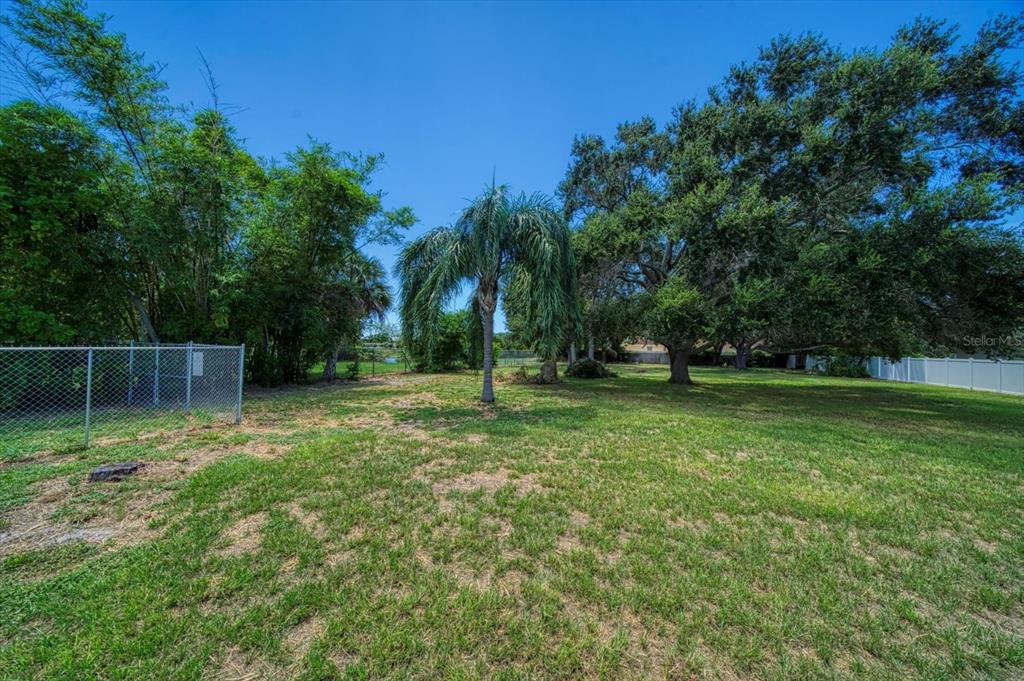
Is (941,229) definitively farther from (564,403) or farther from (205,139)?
(205,139)

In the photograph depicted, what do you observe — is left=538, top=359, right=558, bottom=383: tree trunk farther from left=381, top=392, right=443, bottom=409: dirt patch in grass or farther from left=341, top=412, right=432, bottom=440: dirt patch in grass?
left=341, top=412, right=432, bottom=440: dirt patch in grass

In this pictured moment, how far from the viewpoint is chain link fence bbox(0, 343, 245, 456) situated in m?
6.31

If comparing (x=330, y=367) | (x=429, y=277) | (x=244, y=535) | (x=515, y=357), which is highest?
(x=429, y=277)

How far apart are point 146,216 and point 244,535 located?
9213 millimetres

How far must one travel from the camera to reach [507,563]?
2.54 meters

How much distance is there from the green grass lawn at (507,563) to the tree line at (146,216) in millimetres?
5580

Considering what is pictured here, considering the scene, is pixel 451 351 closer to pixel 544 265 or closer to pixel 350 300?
pixel 350 300

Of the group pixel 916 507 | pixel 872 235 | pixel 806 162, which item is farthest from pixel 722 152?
pixel 916 507

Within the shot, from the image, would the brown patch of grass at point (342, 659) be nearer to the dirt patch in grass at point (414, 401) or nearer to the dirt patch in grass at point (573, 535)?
the dirt patch in grass at point (573, 535)

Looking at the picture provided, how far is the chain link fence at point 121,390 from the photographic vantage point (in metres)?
→ 6.31

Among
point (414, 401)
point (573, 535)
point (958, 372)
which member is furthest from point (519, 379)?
point (958, 372)

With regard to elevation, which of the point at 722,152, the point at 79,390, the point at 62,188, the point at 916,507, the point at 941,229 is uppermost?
the point at 722,152

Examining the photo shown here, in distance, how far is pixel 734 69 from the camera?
12.4m

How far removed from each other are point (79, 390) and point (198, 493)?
7841mm
